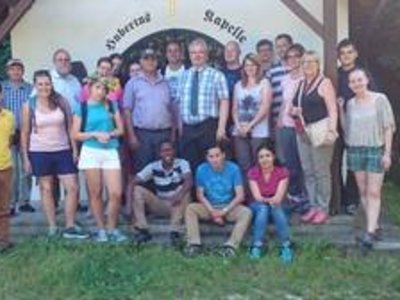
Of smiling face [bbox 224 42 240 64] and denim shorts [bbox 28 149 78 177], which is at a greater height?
smiling face [bbox 224 42 240 64]

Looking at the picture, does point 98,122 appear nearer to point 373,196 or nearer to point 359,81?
point 359,81

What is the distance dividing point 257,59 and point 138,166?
1.71 m

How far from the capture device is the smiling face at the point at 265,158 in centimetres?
962

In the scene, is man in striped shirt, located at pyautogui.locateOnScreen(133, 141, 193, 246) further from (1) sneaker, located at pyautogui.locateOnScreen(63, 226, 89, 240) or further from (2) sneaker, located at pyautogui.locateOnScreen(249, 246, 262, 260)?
(2) sneaker, located at pyautogui.locateOnScreen(249, 246, 262, 260)

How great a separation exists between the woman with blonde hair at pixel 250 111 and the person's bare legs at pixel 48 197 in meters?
1.99

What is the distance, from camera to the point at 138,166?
10422mm

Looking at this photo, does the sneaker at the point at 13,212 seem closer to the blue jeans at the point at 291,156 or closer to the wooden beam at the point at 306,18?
the blue jeans at the point at 291,156

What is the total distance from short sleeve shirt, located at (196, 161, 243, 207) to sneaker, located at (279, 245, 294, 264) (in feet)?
2.64

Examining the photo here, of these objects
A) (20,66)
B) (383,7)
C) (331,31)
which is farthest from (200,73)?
(383,7)

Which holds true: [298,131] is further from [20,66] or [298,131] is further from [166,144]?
[20,66]

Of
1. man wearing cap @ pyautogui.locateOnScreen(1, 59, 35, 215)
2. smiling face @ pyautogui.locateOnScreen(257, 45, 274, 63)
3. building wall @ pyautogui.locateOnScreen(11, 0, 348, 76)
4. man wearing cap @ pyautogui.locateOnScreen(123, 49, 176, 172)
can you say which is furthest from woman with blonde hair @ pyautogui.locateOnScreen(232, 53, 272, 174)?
man wearing cap @ pyautogui.locateOnScreen(1, 59, 35, 215)

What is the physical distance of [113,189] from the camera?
383 inches

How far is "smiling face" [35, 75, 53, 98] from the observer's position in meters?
9.76

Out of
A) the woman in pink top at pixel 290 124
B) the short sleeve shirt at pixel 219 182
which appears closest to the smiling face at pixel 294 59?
the woman in pink top at pixel 290 124
